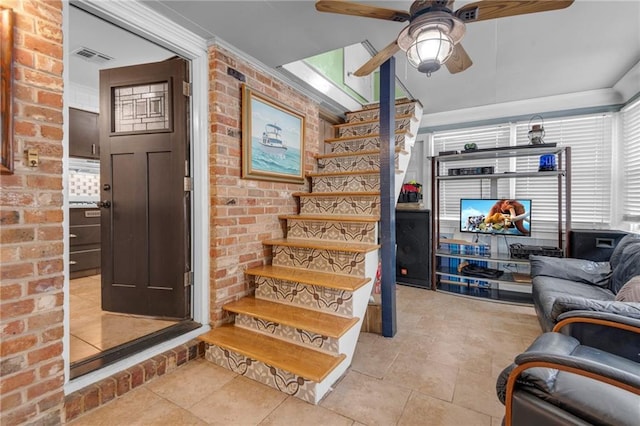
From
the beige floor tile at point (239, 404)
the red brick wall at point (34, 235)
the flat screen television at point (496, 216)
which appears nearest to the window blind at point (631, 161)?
the flat screen television at point (496, 216)

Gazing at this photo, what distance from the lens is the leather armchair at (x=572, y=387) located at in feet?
2.85

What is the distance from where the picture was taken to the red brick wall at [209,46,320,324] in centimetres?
213

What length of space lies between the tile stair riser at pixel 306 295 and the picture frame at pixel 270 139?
88cm

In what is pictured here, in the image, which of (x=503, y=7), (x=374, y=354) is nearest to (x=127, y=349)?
(x=374, y=354)

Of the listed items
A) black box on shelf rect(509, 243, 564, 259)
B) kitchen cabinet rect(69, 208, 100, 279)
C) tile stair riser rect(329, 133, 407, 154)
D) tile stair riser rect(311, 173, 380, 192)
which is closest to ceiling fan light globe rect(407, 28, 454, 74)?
tile stair riser rect(311, 173, 380, 192)

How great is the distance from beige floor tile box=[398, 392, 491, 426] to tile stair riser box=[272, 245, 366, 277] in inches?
32.8

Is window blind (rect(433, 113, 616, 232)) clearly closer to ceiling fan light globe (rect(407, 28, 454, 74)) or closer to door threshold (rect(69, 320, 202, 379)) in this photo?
ceiling fan light globe (rect(407, 28, 454, 74))

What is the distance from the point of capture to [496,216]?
3506 mm

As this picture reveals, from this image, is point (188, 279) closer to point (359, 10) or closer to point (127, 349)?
point (127, 349)

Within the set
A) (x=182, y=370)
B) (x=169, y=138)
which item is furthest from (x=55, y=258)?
(x=169, y=138)

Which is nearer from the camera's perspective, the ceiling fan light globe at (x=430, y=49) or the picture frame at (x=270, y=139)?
the ceiling fan light globe at (x=430, y=49)

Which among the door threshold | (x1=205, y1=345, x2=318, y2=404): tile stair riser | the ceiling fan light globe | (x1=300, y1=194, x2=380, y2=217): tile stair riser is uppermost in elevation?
the ceiling fan light globe

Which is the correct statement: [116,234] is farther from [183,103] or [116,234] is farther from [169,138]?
[183,103]

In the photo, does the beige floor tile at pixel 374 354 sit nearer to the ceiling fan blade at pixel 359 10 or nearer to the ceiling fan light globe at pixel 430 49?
the ceiling fan light globe at pixel 430 49
